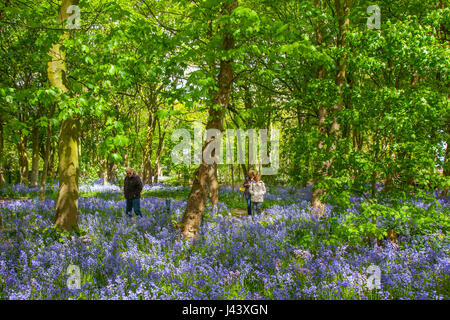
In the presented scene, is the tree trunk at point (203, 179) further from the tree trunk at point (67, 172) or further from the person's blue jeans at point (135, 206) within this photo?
the person's blue jeans at point (135, 206)

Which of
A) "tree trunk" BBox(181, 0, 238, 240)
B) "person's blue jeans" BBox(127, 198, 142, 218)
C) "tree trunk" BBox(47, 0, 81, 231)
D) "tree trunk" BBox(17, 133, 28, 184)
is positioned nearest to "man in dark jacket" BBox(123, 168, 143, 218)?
"person's blue jeans" BBox(127, 198, 142, 218)

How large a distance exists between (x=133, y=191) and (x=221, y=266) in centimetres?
639

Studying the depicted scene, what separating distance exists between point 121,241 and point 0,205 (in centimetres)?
688

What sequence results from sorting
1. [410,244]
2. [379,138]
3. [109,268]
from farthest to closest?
[410,244] → [109,268] → [379,138]

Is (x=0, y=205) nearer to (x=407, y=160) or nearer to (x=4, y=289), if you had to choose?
(x=4, y=289)

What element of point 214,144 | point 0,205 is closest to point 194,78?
point 214,144

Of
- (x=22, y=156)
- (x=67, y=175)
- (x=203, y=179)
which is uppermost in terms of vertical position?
(x=22, y=156)

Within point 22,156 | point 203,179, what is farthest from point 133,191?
point 22,156

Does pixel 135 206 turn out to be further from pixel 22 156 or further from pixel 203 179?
pixel 22 156

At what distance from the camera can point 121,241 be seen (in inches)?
285

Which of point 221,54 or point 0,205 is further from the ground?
point 221,54

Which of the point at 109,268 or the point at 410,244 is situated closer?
the point at 109,268

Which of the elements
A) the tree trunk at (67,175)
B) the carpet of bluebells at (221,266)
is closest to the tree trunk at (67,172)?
the tree trunk at (67,175)

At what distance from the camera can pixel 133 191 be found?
1065 centimetres
